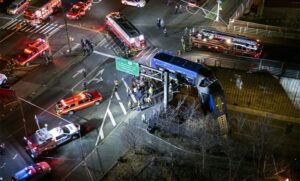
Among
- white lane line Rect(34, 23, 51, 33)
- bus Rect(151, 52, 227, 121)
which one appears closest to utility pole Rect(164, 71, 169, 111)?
bus Rect(151, 52, 227, 121)

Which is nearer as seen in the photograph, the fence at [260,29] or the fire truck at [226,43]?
the fire truck at [226,43]

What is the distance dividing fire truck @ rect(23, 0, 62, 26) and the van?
1.43m

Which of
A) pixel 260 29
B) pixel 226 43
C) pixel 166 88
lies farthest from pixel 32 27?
pixel 260 29

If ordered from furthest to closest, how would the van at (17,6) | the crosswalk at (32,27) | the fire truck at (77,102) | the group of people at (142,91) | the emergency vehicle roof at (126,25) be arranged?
the van at (17,6), the crosswalk at (32,27), the emergency vehicle roof at (126,25), the group of people at (142,91), the fire truck at (77,102)

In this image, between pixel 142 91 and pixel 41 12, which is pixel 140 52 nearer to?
pixel 142 91

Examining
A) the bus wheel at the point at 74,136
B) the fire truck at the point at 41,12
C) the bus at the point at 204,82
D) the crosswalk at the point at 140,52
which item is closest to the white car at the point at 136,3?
the crosswalk at the point at 140,52

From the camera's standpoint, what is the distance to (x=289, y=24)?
74625 mm

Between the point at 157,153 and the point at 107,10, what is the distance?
3301 centimetres

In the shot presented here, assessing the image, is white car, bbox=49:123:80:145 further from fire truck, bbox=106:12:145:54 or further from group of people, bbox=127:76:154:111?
fire truck, bbox=106:12:145:54

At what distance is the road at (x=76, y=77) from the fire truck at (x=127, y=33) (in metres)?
1.32

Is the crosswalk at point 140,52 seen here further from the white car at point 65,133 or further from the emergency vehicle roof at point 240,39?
the white car at point 65,133

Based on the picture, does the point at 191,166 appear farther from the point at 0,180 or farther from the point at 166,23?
the point at 166,23

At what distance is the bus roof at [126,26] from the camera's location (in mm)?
67875

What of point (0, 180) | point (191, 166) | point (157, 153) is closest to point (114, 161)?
point (157, 153)
